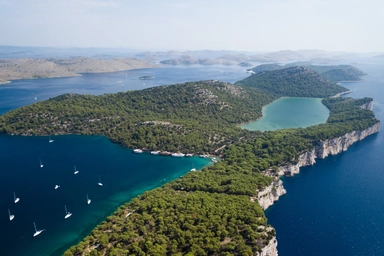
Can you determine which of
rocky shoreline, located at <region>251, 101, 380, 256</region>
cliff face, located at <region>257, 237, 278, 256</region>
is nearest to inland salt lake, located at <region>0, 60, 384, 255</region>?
rocky shoreline, located at <region>251, 101, 380, 256</region>

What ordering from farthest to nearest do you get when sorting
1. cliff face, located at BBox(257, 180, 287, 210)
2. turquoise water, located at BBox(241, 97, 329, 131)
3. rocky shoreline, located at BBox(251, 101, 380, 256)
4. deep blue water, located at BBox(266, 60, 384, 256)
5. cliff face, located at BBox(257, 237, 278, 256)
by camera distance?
turquoise water, located at BBox(241, 97, 329, 131) < cliff face, located at BBox(257, 180, 287, 210) < rocky shoreline, located at BBox(251, 101, 380, 256) < deep blue water, located at BBox(266, 60, 384, 256) < cliff face, located at BBox(257, 237, 278, 256)

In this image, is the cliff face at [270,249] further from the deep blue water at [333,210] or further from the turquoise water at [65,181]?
the turquoise water at [65,181]

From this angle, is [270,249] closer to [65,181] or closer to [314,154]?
[314,154]

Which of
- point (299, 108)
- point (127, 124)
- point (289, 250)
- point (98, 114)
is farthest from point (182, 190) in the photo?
point (299, 108)

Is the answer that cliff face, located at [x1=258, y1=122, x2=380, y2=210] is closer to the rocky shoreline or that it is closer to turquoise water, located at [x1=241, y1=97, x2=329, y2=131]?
the rocky shoreline

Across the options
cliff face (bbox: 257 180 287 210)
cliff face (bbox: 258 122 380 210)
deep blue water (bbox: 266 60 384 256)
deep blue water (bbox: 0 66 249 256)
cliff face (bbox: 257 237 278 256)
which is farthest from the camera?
cliff face (bbox: 258 122 380 210)

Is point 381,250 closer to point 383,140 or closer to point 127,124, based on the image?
point 383,140
